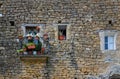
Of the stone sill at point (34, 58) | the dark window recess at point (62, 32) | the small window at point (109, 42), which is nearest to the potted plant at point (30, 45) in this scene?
the stone sill at point (34, 58)

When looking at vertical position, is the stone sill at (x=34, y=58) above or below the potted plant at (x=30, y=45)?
below

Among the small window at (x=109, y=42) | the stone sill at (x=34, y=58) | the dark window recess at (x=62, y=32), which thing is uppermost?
the dark window recess at (x=62, y=32)

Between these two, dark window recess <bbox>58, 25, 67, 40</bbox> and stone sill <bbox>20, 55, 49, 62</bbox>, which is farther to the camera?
dark window recess <bbox>58, 25, 67, 40</bbox>

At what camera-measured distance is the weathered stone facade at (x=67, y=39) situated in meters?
15.9

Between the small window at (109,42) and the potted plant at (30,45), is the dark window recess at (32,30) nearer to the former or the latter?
the potted plant at (30,45)

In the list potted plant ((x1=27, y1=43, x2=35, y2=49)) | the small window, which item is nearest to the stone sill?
potted plant ((x1=27, y1=43, x2=35, y2=49))

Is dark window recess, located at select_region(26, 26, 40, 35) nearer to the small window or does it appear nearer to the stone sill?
the stone sill

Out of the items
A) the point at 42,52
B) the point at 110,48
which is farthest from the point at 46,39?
the point at 110,48

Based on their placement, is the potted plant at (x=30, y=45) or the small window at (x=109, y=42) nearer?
the potted plant at (x=30, y=45)

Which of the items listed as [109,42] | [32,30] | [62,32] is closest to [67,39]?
[62,32]

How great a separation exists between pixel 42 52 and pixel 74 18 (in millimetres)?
1601

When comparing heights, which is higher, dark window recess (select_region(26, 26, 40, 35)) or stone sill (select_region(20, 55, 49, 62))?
dark window recess (select_region(26, 26, 40, 35))

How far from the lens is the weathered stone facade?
52.2 feet

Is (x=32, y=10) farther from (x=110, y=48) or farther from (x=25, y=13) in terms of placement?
(x=110, y=48)
